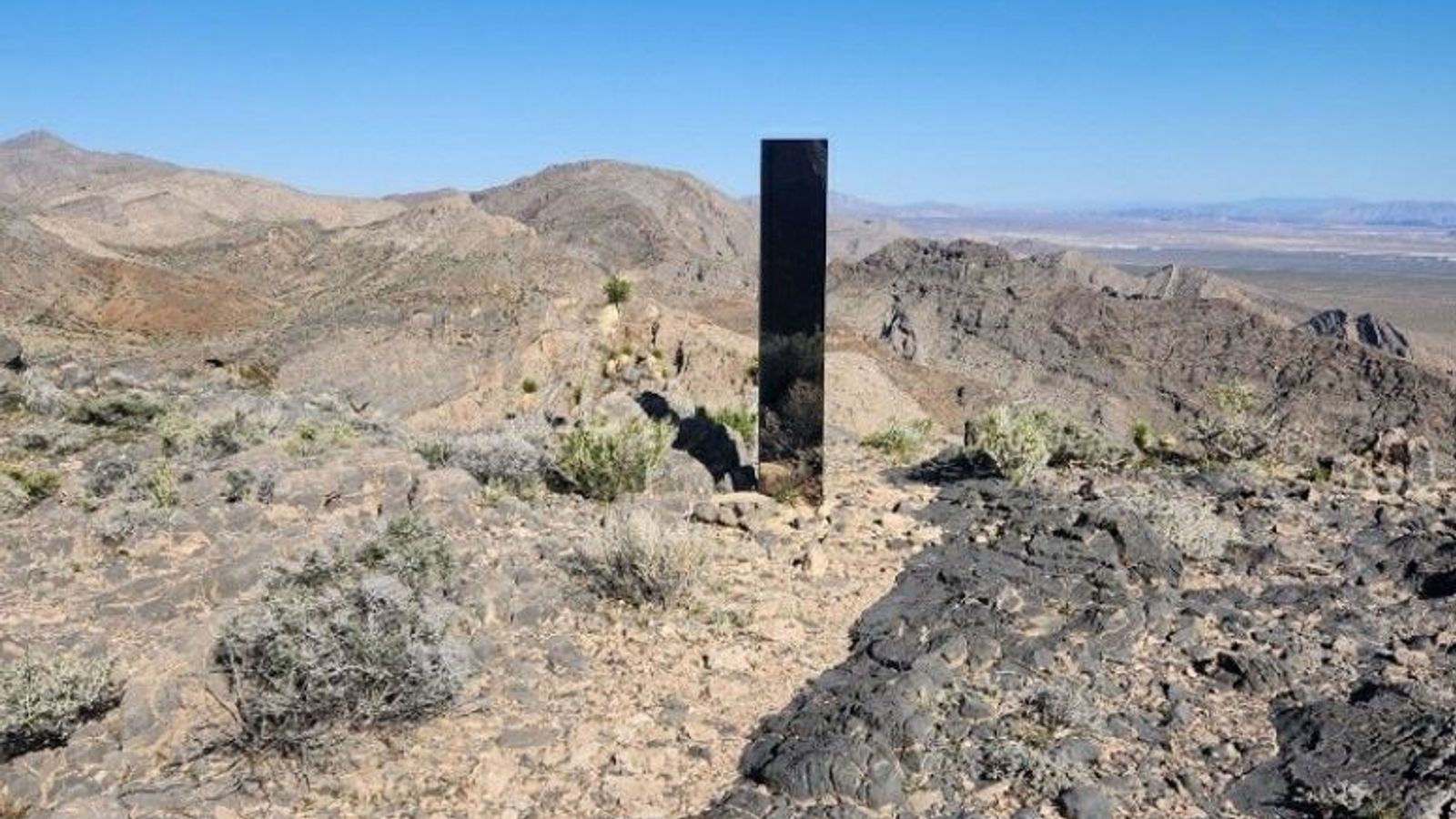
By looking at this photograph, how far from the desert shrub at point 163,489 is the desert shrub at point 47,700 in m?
2.45

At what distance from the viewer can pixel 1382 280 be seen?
10175 centimetres

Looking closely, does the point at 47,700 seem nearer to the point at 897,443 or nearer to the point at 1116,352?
the point at 897,443

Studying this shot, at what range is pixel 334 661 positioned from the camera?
4809 mm

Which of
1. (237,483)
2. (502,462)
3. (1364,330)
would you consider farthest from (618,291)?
(1364,330)

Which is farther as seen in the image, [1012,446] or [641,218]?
[641,218]

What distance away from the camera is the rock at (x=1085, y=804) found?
14.4ft

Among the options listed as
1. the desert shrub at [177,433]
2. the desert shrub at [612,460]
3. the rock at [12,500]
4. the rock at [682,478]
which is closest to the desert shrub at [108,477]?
the rock at [12,500]

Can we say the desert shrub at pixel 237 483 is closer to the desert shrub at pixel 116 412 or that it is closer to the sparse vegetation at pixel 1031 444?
the desert shrub at pixel 116 412

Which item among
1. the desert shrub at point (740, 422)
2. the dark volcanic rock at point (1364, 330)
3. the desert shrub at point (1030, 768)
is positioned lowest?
the dark volcanic rock at point (1364, 330)

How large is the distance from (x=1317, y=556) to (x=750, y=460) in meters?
4.65

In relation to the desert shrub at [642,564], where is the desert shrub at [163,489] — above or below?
above

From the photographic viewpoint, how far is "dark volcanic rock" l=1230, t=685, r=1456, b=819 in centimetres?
444

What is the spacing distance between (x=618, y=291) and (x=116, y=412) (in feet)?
30.1

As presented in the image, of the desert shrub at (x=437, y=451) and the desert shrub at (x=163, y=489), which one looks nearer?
the desert shrub at (x=163, y=489)
